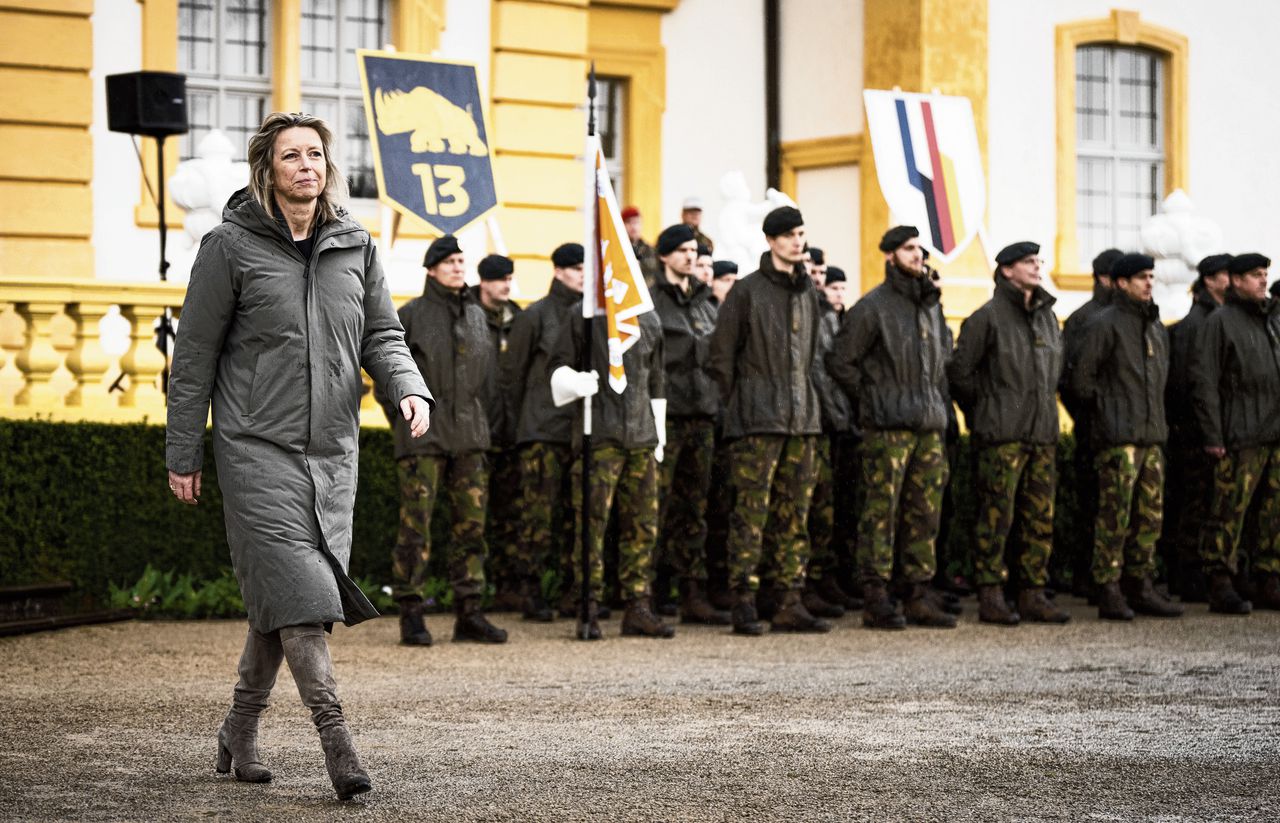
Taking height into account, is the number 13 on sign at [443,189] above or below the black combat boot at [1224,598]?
above

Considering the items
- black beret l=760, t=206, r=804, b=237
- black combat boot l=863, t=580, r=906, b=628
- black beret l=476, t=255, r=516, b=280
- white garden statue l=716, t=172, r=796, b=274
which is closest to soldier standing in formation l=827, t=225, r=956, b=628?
black combat boot l=863, t=580, r=906, b=628

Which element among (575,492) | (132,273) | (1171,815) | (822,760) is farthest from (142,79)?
(1171,815)

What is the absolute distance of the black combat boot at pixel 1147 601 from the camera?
12.8m

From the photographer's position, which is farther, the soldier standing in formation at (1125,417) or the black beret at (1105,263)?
the black beret at (1105,263)

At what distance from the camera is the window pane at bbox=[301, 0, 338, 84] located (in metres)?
18.7

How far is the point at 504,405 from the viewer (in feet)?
41.9

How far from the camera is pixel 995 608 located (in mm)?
12336

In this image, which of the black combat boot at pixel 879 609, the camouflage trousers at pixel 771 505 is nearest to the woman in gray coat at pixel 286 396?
the camouflage trousers at pixel 771 505

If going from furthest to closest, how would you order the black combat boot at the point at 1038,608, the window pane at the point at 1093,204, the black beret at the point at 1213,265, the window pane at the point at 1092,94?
the window pane at the point at 1093,204, the window pane at the point at 1092,94, the black beret at the point at 1213,265, the black combat boot at the point at 1038,608

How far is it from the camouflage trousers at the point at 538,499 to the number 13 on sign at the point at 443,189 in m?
1.91

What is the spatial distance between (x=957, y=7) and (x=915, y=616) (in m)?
9.94

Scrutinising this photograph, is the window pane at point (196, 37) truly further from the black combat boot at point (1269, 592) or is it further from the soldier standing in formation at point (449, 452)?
the black combat boot at point (1269, 592)

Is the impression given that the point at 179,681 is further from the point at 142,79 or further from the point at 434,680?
the point at 142,79

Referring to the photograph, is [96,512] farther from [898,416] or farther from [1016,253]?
[1016,253]
